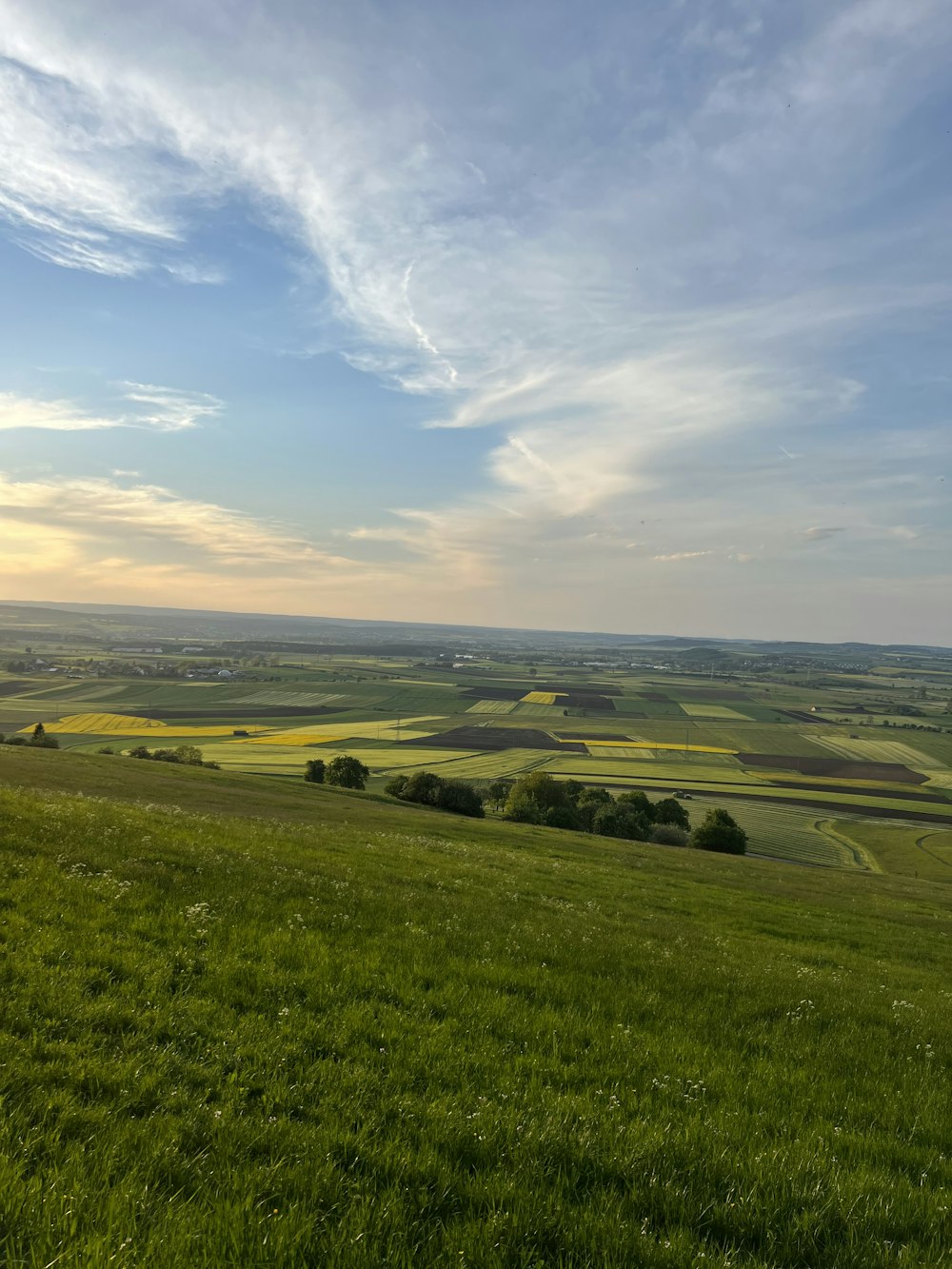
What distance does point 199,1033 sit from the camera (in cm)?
714

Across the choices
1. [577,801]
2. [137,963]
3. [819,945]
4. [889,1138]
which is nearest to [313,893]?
[137,963]

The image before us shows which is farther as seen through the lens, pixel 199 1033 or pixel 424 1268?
pixel 199 1033

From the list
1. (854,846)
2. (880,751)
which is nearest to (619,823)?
(854,846)

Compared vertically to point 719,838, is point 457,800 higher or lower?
higher

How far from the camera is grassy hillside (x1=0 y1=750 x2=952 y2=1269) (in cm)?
452

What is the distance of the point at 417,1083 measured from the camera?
675cm

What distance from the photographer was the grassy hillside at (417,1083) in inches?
178

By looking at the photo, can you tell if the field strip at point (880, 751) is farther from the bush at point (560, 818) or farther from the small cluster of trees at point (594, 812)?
the bush at point (560, 818)

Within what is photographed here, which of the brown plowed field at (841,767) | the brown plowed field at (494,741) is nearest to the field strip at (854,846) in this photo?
the brown plowed field at (841,767)

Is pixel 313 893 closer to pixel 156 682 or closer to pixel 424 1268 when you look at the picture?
pixel 424 1268

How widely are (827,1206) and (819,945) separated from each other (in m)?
17.8

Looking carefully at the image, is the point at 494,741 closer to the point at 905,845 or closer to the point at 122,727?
the point at 122,727

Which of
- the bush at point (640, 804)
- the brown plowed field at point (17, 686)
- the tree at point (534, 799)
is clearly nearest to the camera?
the tree at point (534, 799)

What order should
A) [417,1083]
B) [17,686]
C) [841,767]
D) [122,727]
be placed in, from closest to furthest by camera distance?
1. [417,1083]
2. [122,727]
3. [841,767]
4. [17,686]
